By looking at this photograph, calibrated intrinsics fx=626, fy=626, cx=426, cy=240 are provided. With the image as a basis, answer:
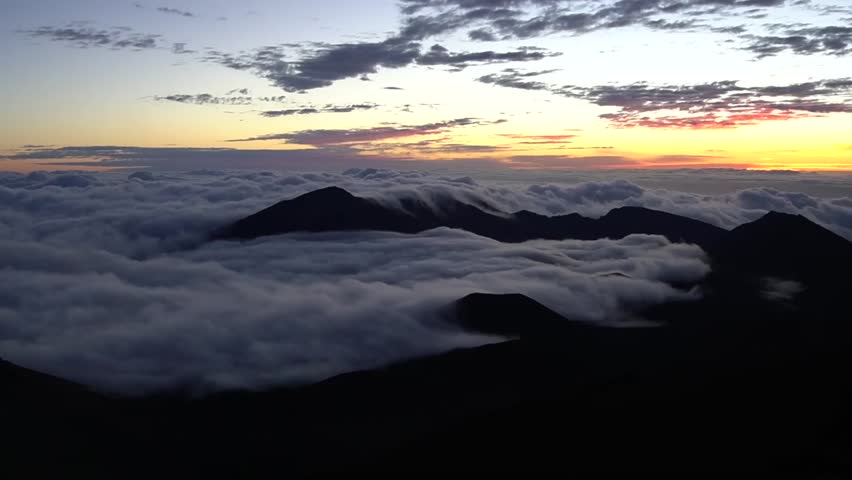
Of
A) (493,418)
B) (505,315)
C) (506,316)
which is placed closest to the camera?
(493,418)

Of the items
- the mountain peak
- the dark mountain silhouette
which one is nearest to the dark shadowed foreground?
the dark mountain silhouette

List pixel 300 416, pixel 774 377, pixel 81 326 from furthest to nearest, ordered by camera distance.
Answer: pixel 81 326
pixel 774 377
pixel 300 416

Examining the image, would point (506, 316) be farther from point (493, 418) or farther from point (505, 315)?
point (493, 418)

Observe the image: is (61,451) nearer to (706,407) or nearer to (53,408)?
(53,408)

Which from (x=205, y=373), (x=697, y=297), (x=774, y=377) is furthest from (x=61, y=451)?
(x=697, y=297)

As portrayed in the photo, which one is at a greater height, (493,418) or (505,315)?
(505,315)

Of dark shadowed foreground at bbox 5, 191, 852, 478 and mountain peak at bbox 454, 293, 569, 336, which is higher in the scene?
mountain peak at bbox 454, 293, 569, 336

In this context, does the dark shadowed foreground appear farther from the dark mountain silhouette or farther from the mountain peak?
the mountain peak

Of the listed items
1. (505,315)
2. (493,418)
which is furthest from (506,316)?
(493,418)
